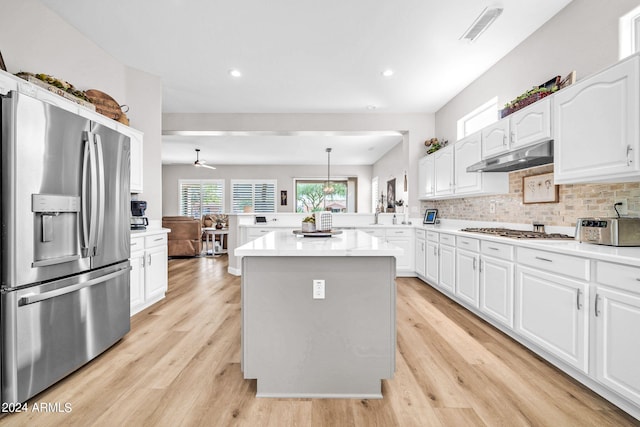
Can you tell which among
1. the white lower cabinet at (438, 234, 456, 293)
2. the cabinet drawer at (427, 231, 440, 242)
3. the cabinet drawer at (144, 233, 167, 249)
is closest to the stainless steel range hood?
the white lower cabinet at (438, 234, 456, 293)

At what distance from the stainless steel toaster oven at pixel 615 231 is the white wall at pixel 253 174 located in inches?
336

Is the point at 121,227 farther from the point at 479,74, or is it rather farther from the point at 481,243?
the point at 479,74

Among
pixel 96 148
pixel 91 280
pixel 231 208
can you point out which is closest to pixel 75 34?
pixel 96 148

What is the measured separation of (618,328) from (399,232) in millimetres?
3327

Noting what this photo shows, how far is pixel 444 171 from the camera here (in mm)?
4188

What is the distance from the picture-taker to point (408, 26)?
109 inches

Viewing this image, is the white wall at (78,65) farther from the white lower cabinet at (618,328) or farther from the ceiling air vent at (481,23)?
the white lower cabinet at (618,328)

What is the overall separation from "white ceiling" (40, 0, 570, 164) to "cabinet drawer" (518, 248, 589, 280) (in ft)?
6.87

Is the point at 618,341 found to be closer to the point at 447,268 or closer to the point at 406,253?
the point at 447,268

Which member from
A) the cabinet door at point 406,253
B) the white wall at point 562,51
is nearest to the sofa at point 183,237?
the cabinet door at point 406,253

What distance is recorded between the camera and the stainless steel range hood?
2.38 metres

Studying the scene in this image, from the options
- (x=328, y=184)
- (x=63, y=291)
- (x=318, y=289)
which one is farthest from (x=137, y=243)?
(x=328, y=184)

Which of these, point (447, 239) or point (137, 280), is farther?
point (447, 239)

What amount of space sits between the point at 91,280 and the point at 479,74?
460cm
